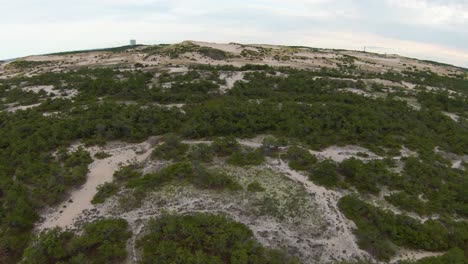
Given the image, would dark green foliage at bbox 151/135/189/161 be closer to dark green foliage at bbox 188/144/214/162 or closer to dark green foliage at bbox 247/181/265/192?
dark green foliage at bbox 188/144/214/162

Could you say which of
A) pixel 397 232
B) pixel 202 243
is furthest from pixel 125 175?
pixel 397 232

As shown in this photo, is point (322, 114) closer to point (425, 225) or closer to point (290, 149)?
point (290, 149)

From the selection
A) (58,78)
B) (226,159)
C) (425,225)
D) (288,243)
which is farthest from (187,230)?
(58,78)

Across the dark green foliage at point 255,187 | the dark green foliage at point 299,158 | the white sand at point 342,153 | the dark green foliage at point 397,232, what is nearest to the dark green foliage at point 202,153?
the dark green foliage at point 255,187

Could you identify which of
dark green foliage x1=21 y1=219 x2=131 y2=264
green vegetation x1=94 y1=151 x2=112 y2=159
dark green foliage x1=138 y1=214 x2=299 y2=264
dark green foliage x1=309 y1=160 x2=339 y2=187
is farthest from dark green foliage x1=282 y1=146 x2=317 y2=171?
green vegetation x1=94 y1=151 x2=112 y2=159

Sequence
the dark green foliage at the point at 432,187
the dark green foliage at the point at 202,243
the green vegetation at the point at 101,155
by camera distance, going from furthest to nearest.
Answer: the green vegetation at the point at 101,155 < the dark green foliage at the point at 432,187 < the dark green foliage at the point at 202,243

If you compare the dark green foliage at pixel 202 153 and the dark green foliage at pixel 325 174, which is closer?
the dark green foliage at pixel 325 174

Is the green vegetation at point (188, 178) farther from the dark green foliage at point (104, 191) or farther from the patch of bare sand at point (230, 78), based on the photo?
the patch of bare sand at point (230, 78)
